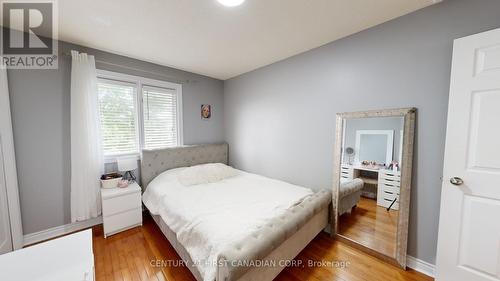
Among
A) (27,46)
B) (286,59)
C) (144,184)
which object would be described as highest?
(286,59)

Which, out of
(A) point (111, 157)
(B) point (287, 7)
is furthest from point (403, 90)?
(A) point (111, 157)

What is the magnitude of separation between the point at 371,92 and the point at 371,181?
3.36ft

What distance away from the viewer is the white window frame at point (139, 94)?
8.59ft

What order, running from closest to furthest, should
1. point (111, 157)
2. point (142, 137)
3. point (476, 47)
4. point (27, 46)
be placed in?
point (476, 47)
point (27, 46)
point (111, 157)
point (142, 137)

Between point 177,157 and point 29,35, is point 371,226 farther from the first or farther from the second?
point 29,35

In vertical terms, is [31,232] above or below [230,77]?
below

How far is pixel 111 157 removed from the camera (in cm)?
266

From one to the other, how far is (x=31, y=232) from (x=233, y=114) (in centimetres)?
323

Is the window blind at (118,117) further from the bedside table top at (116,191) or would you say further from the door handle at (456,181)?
the door handle at (456,181)

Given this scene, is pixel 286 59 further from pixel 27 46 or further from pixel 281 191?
pixel 27 46

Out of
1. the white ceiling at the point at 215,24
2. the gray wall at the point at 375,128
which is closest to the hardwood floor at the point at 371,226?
the gray wall at the point at 375,128

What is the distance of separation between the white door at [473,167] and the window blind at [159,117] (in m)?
3.53

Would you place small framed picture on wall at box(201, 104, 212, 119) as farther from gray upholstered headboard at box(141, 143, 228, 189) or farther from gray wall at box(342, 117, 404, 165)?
gray wall at box(342, 117, 404, 165)

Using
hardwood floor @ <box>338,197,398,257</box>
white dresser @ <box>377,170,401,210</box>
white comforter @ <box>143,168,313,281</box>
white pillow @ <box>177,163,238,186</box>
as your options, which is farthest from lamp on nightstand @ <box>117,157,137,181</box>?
white dresser @ <box>377,170,401,210</box>
